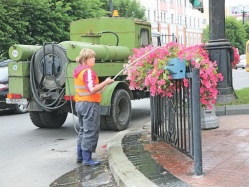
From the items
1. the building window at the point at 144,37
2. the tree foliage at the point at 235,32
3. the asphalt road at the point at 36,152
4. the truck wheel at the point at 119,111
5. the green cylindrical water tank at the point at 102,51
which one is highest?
the tree foliage at the point at 235,32

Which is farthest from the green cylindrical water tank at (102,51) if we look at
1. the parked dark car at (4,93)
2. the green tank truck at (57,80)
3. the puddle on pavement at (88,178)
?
the parked dark car at (4,93)

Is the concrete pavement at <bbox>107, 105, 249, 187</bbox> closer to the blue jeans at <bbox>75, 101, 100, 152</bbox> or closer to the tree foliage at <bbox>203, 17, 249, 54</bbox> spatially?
the blue jeans at <bbox>75, 101, 100, 152</bbox>

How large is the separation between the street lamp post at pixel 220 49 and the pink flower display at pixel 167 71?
4.29 m

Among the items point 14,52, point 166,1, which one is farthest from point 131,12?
point 14,52

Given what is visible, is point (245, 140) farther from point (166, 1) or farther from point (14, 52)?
point (166, 1)

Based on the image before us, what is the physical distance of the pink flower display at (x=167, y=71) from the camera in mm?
5176

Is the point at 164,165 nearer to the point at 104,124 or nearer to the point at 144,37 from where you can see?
the point at 104,124

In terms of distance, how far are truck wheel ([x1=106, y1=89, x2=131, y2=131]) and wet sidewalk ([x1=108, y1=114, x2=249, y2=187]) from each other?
65.2 inches

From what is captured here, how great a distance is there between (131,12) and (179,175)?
38.9 m

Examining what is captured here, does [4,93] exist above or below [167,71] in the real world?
below

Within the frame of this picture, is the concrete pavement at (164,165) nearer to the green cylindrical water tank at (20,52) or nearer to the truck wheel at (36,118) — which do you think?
the green cylindrical water tank at (20,52)

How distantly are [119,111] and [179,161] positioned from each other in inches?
174

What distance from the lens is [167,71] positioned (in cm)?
520

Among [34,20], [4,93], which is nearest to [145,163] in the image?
[4,93]
